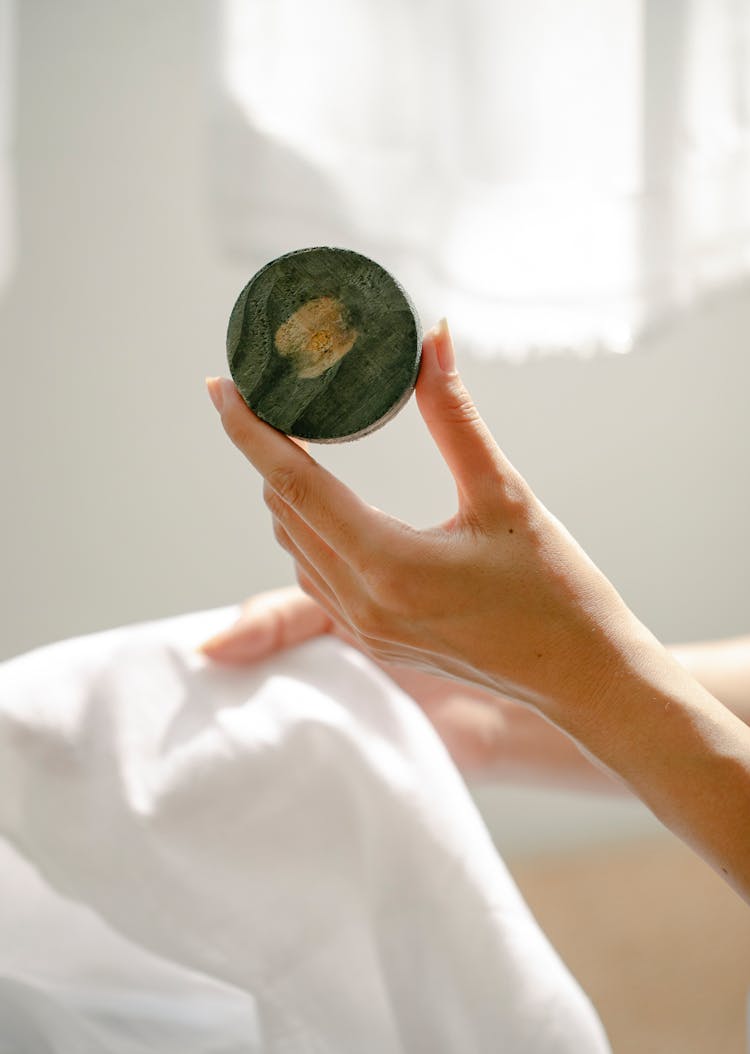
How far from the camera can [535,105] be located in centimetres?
118

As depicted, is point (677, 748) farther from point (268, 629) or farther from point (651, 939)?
point (651, 939)

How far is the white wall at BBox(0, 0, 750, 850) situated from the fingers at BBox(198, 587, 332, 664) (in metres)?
0.48

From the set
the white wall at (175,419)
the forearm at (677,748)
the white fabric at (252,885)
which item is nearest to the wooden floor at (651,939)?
the white wall at (175,419)

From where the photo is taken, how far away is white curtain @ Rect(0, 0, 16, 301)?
1.18m

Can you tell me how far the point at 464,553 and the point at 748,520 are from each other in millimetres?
1004

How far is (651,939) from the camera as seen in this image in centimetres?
115

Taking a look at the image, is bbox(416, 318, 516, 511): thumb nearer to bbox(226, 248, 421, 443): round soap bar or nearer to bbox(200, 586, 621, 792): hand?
bbox(226, 248, 421, 443): round soap bar

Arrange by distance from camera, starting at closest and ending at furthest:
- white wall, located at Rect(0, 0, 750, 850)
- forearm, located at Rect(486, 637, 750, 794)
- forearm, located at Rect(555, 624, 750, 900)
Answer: forearm, located at Rect(555, 624, 750, 900)
forearm, located at Rect(486, 637, 750, 794)
white wall, located at Rect(0, 0, 750, 850)

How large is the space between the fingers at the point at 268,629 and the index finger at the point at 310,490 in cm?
24

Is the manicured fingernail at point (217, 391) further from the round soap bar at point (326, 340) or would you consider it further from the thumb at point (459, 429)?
the thumb at point (459, 429)

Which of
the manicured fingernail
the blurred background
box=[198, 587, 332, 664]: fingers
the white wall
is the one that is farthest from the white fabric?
the white wall

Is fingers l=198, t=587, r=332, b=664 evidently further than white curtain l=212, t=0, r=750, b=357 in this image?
No

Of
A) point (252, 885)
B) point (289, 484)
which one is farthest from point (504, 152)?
point (252, 885)

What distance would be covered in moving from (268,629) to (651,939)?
2.05ft
